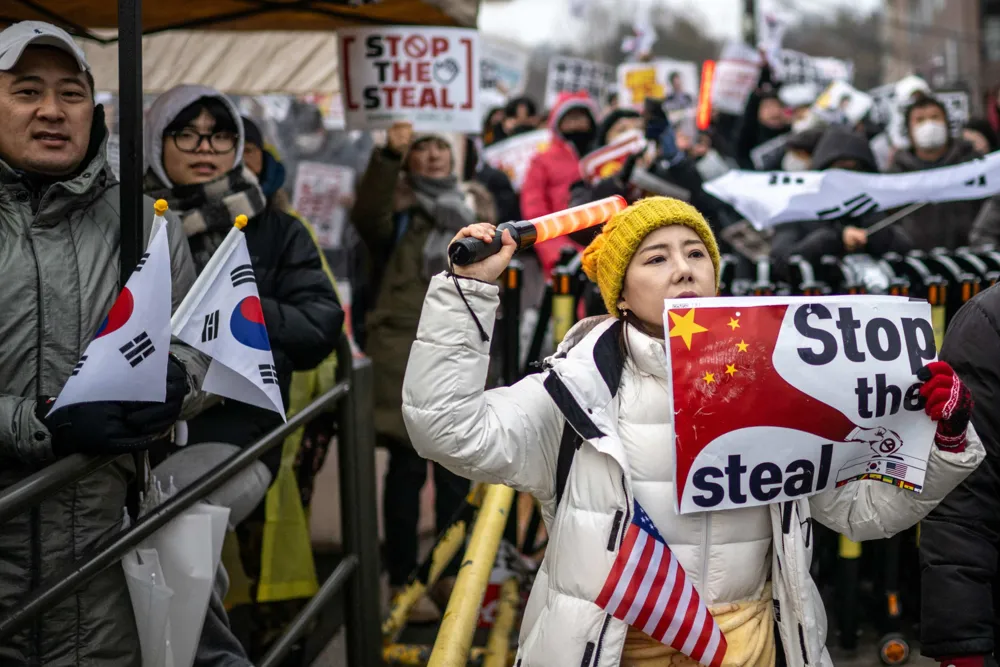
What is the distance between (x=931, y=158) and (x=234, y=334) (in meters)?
6.51

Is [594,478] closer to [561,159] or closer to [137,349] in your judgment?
[137,349]

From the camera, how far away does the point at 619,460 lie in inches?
96.3

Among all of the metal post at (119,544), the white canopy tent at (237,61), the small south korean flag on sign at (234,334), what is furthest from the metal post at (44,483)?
the white canopy tent at (237,61)

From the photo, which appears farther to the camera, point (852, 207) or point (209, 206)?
point (852, 207)

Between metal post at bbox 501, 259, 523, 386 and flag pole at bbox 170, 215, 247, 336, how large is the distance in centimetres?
215

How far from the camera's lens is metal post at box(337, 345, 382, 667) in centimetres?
430

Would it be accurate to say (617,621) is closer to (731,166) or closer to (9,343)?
(9,343)

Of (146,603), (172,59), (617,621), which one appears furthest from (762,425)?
(172,59)

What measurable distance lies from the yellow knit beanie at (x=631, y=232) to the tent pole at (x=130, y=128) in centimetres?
117

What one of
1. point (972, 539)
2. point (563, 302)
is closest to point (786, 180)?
point (563, 302)

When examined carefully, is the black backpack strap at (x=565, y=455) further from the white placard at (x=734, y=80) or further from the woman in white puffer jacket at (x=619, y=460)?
the white placard at (x=734, y=80)

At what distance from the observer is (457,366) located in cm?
240

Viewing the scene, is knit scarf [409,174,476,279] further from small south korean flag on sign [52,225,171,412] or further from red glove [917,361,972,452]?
red glove [917,361,972,452]

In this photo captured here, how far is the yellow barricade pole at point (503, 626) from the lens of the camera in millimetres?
4004
